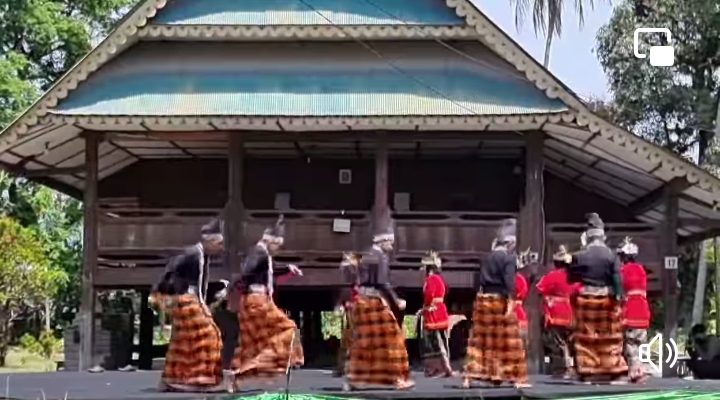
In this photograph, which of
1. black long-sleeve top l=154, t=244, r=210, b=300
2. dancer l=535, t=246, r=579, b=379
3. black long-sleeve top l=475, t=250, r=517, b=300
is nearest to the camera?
black long-sleeve top l=154, t=244, r=210, b=300

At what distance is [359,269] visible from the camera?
12.7 m

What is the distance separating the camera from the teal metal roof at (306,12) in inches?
688

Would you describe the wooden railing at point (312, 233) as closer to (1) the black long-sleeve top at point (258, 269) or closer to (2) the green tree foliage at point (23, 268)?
(1) the black long-sleeve top at point (258, 269)

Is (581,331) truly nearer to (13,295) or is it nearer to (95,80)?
(95,80)

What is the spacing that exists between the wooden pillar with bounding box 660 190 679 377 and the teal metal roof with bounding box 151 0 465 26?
3.78 meters

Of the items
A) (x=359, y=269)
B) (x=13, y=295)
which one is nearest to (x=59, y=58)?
(x=13, y=295)

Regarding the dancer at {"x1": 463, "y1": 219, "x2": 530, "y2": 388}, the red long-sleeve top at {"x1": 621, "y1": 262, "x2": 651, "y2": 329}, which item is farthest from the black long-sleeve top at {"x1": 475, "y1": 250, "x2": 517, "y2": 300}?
the red long-sleeve top at {"x1": 621, "y1": 262, "x2": 651, "y2": 329}

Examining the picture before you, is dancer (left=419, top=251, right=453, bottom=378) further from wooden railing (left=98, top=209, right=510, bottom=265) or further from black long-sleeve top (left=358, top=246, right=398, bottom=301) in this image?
wooden railing (left=98, top=209, right=510, bottom=265)

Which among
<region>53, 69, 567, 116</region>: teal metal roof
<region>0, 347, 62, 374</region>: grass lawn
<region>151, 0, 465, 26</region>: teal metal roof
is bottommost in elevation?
<region>0, 347, 62, 374</region>: grass lawn

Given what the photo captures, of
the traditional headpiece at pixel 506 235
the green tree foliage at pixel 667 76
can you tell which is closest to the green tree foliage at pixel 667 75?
the green tree foliage at pixel 667 76

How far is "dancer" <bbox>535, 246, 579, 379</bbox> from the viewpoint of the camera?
14.8 m

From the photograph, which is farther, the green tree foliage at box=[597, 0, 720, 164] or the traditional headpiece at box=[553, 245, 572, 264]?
the green tree foliage at box=[597, 0, 720, 164]

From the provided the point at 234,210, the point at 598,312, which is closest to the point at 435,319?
the point at 598,312

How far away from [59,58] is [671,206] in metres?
16.5
